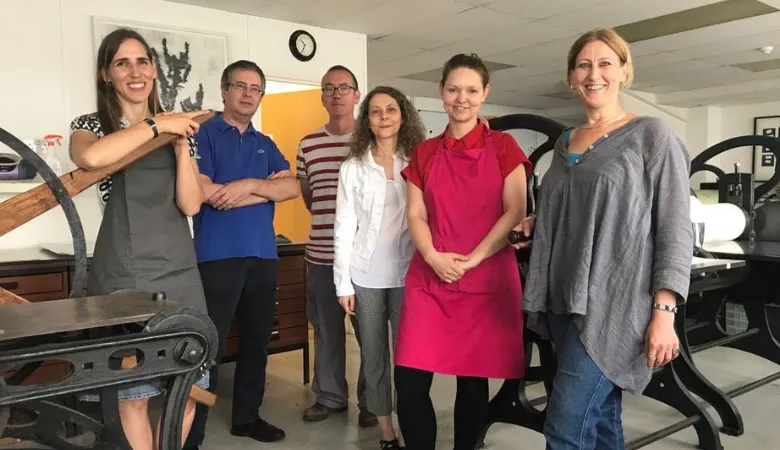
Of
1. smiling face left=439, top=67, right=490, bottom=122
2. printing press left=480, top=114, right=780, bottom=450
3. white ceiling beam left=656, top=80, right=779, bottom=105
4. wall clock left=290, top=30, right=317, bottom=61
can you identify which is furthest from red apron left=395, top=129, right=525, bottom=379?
white ceiling beam left=656, top=80, right=779, bottom=105

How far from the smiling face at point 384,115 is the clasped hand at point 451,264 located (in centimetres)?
56

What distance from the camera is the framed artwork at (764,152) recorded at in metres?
9.39

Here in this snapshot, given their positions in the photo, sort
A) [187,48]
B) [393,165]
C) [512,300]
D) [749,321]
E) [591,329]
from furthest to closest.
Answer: [187,48], [749,321], [393,165], [512,300], [591,329]

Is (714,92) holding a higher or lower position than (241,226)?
higher

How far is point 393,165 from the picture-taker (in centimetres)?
224

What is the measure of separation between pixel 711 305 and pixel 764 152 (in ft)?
24.4

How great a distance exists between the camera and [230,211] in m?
2.41

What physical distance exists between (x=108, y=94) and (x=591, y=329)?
1426mm

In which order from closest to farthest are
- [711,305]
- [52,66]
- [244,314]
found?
1. [244,314]
2. [711,305]
3. [52,66]

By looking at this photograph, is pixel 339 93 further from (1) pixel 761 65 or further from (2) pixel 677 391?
(1) pixel 761 65

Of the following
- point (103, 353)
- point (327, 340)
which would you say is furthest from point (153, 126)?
point (327, 340)

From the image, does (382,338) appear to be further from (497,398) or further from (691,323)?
(691,323)

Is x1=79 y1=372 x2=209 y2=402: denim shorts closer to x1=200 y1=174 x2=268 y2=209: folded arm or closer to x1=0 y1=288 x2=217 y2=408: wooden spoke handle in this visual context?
x1=0 y1=288 x2=217 y2=408: wooden spoke handle

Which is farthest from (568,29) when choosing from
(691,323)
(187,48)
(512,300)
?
(512,300)
